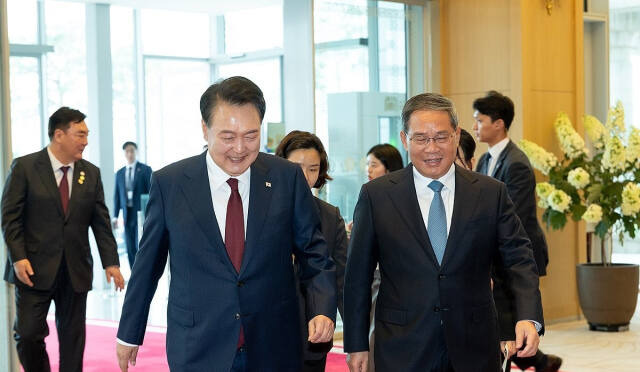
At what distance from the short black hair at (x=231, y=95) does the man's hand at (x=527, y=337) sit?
113cm

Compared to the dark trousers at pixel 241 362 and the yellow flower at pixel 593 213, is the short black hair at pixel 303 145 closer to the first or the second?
the dark trousers at pixel 241 362

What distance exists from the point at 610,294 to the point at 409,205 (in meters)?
5.54

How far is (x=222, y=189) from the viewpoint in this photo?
329 cm

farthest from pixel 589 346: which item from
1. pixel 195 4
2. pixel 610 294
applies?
pixel 195 4

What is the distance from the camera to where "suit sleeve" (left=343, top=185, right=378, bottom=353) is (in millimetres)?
3416

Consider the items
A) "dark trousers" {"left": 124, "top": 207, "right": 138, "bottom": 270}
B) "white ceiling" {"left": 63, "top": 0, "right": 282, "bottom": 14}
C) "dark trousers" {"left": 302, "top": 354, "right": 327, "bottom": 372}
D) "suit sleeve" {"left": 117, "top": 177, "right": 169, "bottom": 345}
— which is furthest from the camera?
"dark trousers" {"left": 124, "top": 207, "right": 138, "bottom": 270}

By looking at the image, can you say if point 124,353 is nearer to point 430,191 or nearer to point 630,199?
point 430,191

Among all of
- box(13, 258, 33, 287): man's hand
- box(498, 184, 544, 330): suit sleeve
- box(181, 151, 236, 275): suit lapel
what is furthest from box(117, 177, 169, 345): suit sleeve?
box(13, 258, 33, 287): man's hand

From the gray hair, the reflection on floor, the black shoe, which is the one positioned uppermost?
the gray hair

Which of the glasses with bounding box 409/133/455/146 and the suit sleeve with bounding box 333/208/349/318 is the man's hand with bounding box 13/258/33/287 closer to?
the suit sleeve with bounding box 333/208/349/318

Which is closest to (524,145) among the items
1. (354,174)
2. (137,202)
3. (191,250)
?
(354,174)

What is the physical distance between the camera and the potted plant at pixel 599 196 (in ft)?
26.7

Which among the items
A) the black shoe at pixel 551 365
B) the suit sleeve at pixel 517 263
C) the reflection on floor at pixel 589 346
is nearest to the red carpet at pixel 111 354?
the reflection on floor at pixel 589 346

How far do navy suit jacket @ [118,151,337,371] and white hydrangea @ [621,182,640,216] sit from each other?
212 inches
